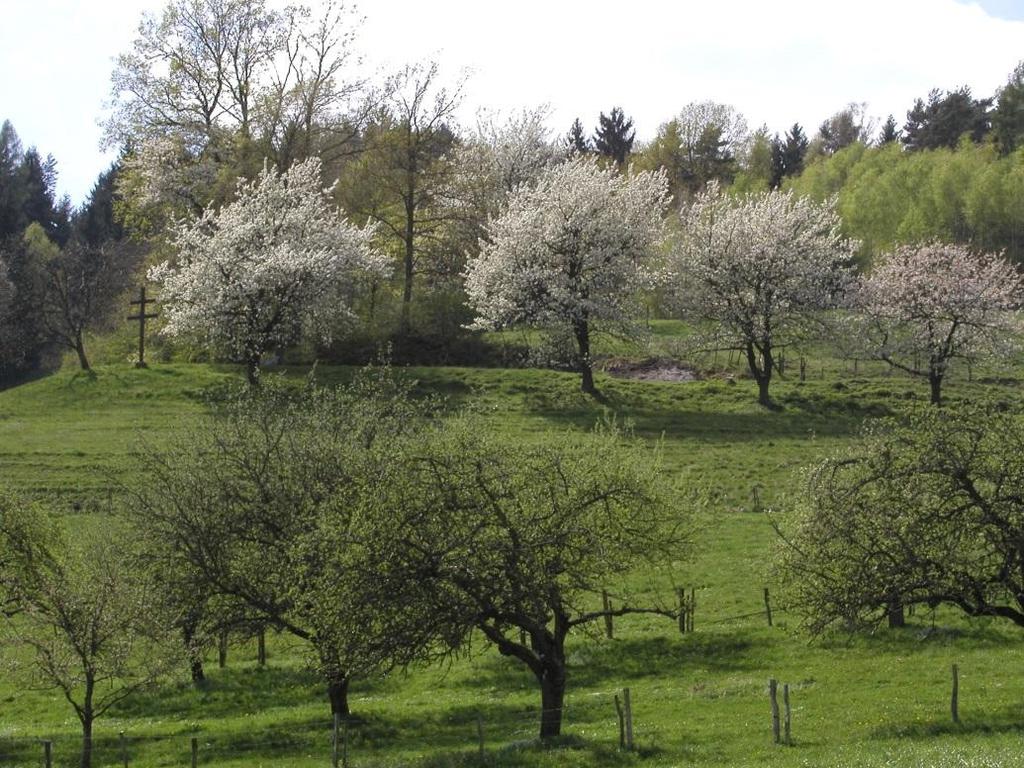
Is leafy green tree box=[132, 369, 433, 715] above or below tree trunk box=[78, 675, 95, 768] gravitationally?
above

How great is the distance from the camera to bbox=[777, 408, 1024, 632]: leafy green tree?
90.1 ft

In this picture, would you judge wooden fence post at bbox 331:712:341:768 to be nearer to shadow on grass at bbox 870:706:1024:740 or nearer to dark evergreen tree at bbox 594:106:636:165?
shadow on grass at bbox 870:706:1024:740

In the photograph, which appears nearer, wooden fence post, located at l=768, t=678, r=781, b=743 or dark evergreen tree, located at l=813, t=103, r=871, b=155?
wooden fence post, located at l=768, t=678, r=781, b=743

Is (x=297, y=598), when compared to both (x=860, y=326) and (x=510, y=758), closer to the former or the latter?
(x=510, y=758)

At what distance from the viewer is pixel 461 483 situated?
89.6 ft

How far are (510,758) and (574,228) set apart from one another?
48.3 meters

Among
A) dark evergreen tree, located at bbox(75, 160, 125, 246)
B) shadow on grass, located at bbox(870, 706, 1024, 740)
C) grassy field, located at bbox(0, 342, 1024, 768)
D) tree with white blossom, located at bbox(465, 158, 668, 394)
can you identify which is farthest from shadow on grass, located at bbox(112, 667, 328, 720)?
dark evergreen tree, located at bbox(75, 160, 125, 246)

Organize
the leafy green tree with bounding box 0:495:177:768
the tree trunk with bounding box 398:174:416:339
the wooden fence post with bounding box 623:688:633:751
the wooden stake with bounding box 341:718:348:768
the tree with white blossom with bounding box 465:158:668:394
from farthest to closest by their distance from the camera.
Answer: the tree trunk with bounding box 398:174:416:339, the tree with white blossom with bounding box 465:158:668:394, the leafy green tree with bounding box 0:495:177:768, the wooden stake with bounding box 341:718:348:768, the wooden fence post with bounding box 623:688:633:751

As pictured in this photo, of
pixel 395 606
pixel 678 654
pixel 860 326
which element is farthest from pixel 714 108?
pixel 395 606

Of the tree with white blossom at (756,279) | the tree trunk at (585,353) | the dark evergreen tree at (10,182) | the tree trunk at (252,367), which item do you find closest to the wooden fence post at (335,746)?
the tree trunk at (252,367)

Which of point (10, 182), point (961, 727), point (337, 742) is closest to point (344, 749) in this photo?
point (337, 742)

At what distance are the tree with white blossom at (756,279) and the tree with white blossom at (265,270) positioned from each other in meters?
19.1

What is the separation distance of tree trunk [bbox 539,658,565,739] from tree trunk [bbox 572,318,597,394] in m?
41.4

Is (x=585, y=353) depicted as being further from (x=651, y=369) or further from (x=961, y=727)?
(x=961, y=727)
